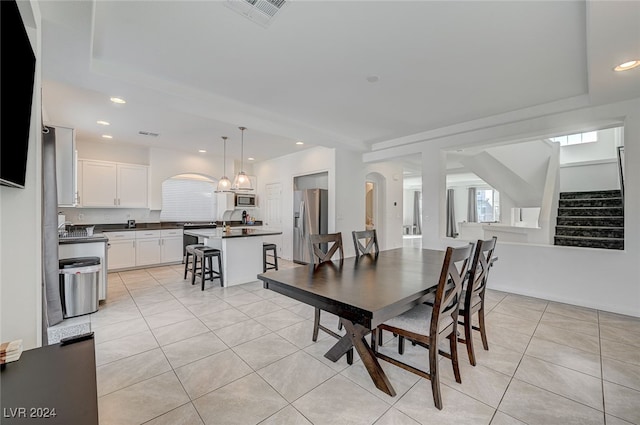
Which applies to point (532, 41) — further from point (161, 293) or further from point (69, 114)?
point (69, 114)

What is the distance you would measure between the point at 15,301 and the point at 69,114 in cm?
380

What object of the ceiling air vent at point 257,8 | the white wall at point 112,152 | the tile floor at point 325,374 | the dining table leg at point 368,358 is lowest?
the tile floor at point 325,374

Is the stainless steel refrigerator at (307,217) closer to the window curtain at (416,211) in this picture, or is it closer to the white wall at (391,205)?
the white wall at (391,205)

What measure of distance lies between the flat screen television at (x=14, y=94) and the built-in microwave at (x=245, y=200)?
18.3 feet

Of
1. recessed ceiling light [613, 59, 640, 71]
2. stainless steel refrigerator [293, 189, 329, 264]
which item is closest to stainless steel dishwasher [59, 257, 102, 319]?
stainless steel refrigerator [293, 189, 329, 264]

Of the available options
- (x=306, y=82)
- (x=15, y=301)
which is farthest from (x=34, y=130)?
(x=306, y=82)

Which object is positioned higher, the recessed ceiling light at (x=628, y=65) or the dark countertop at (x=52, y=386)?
the recessed ceiling light at (x=628, y=65)

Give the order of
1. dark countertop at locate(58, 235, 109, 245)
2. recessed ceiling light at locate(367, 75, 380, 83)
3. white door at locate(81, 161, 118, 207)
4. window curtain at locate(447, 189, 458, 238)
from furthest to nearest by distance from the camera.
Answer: window curtain at locate(447, 189, 458, 238) < white door at locate(81, 161, 118, 207) < dark countertop at locate(58, 235, 109, 245) < recessed ceiling light at locate(367, 75, 380, 83)

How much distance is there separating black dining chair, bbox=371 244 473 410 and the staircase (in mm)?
3534

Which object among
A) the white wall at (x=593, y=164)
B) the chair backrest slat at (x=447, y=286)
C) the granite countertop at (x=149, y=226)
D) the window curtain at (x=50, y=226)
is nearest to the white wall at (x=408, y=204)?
the white wall at (x=593, y=164)

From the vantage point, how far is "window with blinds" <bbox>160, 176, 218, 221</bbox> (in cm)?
642

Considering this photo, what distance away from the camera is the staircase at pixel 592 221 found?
3938 millimetres

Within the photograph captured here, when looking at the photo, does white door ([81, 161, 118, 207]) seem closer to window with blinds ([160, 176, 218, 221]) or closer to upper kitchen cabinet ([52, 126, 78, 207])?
window with blinds ([160, 176, 218, 221])

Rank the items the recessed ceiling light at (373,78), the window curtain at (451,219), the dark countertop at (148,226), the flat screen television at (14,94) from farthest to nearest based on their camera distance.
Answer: the window curtain at (451,219) < the dark countertop at (148,226) < the recessed ceiling light at (373,78) < the flat screen television at (14,94)
